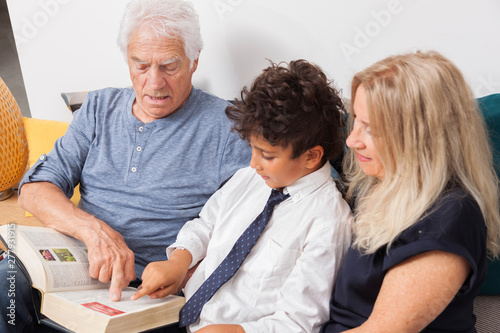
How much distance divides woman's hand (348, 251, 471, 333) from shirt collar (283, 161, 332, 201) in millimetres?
371

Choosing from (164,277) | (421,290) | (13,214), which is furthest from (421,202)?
(13,214)

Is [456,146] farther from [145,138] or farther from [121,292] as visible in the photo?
[145,138]

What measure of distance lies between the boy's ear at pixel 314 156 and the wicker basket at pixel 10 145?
4.75ft

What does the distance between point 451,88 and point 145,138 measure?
108 cm

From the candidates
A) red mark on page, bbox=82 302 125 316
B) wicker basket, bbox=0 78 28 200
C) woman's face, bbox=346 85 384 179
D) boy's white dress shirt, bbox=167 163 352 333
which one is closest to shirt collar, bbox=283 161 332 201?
boy's white dress shirt, bbox=167 163 352 333

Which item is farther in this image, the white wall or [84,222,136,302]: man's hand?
the white wall

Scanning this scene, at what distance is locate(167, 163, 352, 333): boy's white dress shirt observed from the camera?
1.20 metres

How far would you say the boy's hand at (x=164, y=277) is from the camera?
1347mm

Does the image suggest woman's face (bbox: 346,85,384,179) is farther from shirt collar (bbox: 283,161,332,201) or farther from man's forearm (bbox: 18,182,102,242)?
man's forearm (bbox: 18,182,102,242)

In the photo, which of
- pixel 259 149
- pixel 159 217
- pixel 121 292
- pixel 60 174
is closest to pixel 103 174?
pixel 60 174

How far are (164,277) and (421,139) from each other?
0.77 meters

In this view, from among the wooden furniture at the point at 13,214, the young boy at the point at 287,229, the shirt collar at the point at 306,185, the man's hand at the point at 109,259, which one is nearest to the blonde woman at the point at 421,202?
the young boy at the point at 287,229

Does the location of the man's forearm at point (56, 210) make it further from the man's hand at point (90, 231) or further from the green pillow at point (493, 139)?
the green pillow at point (493, 139)

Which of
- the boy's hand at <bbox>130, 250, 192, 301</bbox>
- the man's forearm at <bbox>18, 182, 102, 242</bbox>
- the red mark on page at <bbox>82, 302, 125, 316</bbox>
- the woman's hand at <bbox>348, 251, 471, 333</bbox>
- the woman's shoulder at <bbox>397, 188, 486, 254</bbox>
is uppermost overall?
the woman's shoulder at <bbox>397, 188, 486, 254</bbox>
